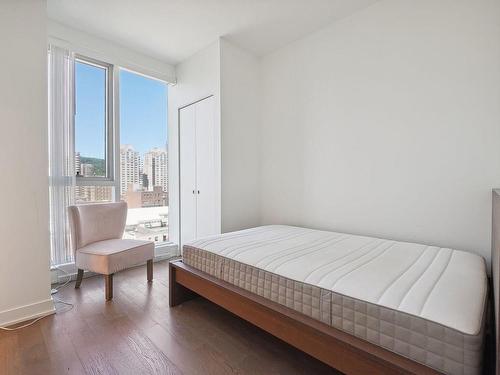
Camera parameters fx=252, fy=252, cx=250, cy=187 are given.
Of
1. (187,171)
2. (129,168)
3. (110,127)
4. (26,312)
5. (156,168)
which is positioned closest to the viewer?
(26,312)

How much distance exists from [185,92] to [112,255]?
2.22 meters

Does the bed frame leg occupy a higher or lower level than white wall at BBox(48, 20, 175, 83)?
lower

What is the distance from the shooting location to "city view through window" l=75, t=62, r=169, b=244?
2.89m

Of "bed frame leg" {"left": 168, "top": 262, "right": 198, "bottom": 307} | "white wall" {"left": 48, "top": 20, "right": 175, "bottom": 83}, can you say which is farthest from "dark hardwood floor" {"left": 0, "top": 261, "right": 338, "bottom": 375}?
"white wall" {"left": 48, "top": 20, "right": 175, "bottom": 83}

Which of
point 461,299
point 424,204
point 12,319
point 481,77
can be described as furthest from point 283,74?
point 12,319

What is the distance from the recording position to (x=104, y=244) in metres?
2.47

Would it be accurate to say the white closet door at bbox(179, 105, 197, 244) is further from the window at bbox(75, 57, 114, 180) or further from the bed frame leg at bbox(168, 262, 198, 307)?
the bed frame leg at bbox(168, 262, 198, 307)

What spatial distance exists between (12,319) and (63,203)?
44.4 inches

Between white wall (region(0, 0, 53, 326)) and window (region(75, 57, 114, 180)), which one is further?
window (region(75, 57, 114, 180))

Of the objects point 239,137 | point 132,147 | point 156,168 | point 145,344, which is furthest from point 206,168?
point 145,344

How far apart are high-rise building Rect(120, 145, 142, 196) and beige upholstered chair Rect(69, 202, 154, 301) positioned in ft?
1.59

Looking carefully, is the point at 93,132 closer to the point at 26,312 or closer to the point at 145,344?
the point at 26,312

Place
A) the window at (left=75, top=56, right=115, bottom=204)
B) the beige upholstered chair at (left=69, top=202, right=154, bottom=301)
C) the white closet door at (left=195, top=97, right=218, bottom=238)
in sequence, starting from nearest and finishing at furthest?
1. the beige upholstered chair at (left=69, top=202, right=154, bottom=301)
2. the window at (left=75, top=56, right=115, bottom=204)
3. the white closet door at (left=195, top=97, right=218, bottom=238)

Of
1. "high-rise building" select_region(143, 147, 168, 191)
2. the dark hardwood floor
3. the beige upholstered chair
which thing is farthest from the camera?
"high-rise building" select_region(143, 147, 168, 191)
